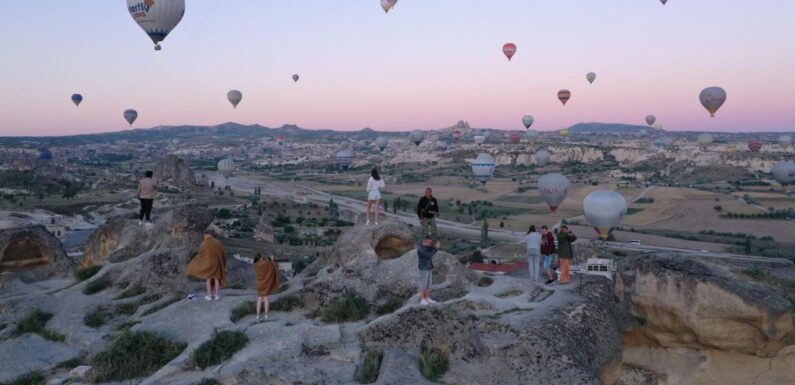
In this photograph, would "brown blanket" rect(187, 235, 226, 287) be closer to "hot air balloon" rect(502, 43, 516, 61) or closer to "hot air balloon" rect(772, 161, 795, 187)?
"hot air balloon" rect(502, 43, 516, 61)

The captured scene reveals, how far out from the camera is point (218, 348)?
26.5 feet

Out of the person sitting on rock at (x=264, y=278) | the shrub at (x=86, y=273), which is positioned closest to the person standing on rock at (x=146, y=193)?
the shrub at (x=86, y=273)

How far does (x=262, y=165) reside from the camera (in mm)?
154125

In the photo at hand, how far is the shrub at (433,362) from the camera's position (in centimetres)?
728

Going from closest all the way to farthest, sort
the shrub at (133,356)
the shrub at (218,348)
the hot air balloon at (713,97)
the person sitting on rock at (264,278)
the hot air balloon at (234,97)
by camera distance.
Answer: the shrub at (218,348)
the shrub at (133,356)
the person sitting on rock at (264,278)
the hot air balloon at (713,97)
the hot air balloon at (234,97)

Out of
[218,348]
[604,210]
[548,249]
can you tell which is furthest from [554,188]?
[218,348]

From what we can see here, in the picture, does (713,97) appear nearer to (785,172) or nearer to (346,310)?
(785,172)

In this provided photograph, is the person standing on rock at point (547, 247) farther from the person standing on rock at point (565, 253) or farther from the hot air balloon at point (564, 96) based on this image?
the hot air balloon at point (564, 96)

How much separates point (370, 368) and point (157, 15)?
65.9 ft

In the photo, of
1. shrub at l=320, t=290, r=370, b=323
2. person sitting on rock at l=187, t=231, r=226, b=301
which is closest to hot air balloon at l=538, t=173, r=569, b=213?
shrub at l=320, t=290, r=370, b=323

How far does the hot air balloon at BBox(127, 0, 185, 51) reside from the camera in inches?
938

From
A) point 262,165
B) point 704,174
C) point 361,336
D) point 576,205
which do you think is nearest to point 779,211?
point 576,205

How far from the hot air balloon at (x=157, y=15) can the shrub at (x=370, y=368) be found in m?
19.7

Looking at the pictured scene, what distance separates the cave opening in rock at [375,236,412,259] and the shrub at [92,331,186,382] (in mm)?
4212
